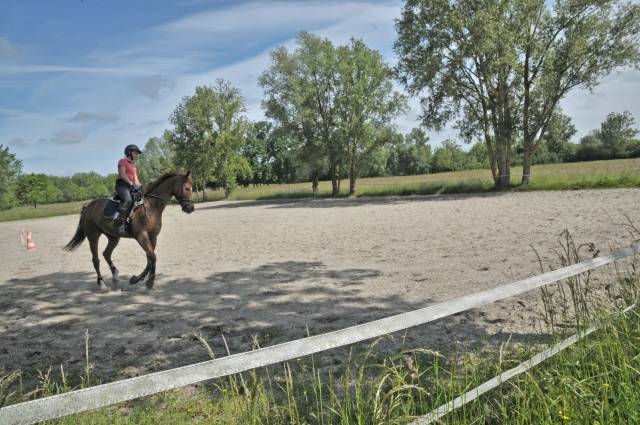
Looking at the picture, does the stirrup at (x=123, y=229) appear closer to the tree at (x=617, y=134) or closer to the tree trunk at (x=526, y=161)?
the tree trunk at (x=526, y=161)

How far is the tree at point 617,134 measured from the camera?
83.1m

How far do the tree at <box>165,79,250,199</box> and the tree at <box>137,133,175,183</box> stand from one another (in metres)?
27.0

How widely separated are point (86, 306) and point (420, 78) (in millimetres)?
25474

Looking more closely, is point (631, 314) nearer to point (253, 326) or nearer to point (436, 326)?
point (436, 326)

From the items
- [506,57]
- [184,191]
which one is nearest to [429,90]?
[506,57]

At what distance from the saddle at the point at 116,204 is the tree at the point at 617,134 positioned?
3857 inches

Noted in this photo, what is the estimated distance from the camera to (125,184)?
8.46 m

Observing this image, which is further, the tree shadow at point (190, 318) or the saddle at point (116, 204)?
the saddle at point (116, 204)

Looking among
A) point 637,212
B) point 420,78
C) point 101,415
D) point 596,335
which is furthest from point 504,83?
point 101,415

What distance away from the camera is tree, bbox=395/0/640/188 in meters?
24.2

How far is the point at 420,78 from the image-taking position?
2733 centimetres

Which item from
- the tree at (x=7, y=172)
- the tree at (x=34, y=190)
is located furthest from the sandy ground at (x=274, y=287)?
the tree at (x=34, y=190)

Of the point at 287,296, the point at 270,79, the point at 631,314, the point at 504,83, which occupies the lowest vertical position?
the point at 287,296

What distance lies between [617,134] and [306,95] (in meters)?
85.2
